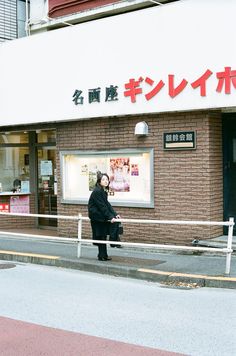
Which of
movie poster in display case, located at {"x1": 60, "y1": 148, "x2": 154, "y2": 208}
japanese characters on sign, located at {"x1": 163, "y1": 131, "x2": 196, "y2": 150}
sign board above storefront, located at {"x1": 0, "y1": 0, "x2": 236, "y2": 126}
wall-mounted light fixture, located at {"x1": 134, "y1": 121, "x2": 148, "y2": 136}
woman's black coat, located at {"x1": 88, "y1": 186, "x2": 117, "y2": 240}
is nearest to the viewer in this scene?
woman's black coat, located at {"x1": 88, "y1": 186, "x2": 117, "y2": 240}

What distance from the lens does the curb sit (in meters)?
8.33

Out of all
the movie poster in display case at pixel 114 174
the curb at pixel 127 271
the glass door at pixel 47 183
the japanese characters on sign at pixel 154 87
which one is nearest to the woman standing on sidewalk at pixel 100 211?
the curb at pixel 127 271

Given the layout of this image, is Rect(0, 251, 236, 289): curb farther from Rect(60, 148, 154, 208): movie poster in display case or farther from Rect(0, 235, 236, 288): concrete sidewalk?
Rect(60, 148, 154, 208): movie poster in display case

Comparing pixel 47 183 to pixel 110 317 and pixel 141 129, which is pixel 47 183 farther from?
pixel 110 317

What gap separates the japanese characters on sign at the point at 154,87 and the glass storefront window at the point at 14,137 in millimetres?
3447

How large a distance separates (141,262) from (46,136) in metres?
6.19

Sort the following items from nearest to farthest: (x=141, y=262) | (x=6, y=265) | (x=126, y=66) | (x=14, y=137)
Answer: (x=141, y=262) < (x=6, y=265) < (x=126, y=66) < (x=14, y=137)

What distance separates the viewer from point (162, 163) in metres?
11.3

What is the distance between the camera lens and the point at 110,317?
21.8 ft

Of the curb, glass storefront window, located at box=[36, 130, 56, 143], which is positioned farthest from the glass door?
the curb

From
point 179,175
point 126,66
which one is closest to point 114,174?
point 179,175

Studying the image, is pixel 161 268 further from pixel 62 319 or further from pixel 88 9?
pixel 88 9

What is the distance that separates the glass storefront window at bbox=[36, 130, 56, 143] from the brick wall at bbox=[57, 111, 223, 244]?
2738 millimetres

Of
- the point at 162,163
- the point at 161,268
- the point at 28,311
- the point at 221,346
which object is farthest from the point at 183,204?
the point at 221,346
